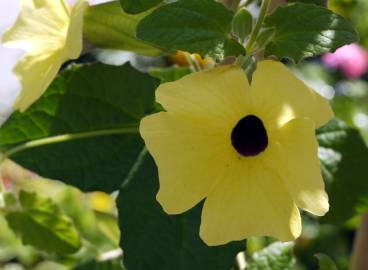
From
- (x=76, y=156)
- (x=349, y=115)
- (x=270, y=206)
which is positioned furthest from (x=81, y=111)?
(x=349, y=115)

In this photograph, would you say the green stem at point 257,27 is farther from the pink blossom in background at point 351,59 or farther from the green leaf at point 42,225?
the pink blossom in background at point 351,59

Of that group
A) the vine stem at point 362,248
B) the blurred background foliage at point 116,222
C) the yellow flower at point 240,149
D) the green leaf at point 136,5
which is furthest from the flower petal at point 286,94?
the vine stem at point 362,248

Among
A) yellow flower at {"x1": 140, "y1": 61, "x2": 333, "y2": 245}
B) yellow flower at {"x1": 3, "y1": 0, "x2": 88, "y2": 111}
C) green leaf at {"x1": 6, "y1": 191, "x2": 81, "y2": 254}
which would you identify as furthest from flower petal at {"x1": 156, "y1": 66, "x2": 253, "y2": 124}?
green leaf at {"x1": 6, "y1": 191, "x2": 81, "y2": 254}

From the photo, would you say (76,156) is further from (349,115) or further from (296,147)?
(349,115)

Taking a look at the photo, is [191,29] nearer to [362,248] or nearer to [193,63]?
[193,63]

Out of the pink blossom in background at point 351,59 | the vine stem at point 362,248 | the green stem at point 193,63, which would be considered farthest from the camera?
the pink blossom in background at point 351,59

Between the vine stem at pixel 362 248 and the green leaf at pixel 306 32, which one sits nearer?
the green leaf at pixel 306 32

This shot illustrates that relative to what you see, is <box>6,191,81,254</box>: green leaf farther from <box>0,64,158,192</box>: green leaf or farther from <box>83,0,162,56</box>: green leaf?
<box>83,0,162,56</box>: green leaf
